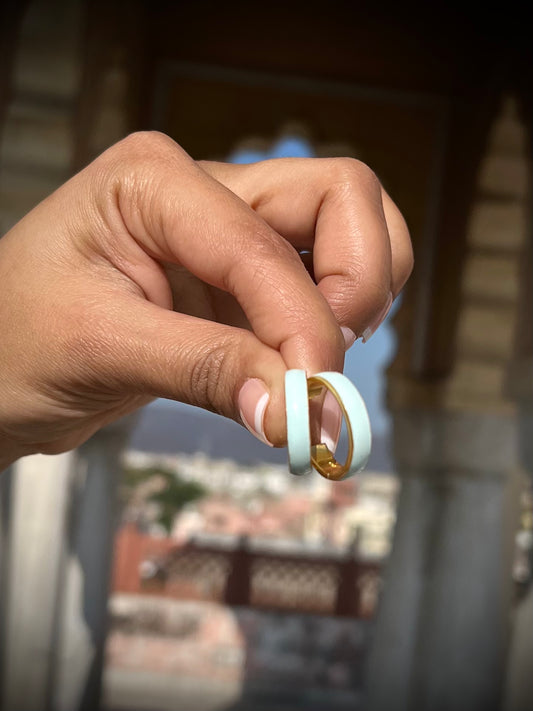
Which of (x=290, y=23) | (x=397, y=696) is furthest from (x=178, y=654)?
(x=290, y=23)

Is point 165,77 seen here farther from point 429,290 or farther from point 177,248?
point 177,248

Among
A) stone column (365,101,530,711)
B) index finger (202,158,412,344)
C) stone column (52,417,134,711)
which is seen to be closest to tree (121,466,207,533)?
stone column (52,417,134,711)

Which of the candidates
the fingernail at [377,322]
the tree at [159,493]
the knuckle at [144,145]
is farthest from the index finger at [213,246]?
the tree at [159,493]

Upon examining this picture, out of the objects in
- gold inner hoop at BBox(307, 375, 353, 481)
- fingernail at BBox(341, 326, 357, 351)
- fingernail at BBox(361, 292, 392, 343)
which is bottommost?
gold inner hoop at BBox(307, 375, 353, 481)

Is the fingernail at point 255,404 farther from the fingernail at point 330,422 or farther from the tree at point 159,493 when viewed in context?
the tree at point 159,493

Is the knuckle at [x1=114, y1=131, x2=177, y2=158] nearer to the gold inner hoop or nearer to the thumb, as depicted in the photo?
the thumb

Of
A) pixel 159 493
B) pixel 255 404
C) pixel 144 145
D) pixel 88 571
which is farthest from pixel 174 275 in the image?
pixel 159 493
